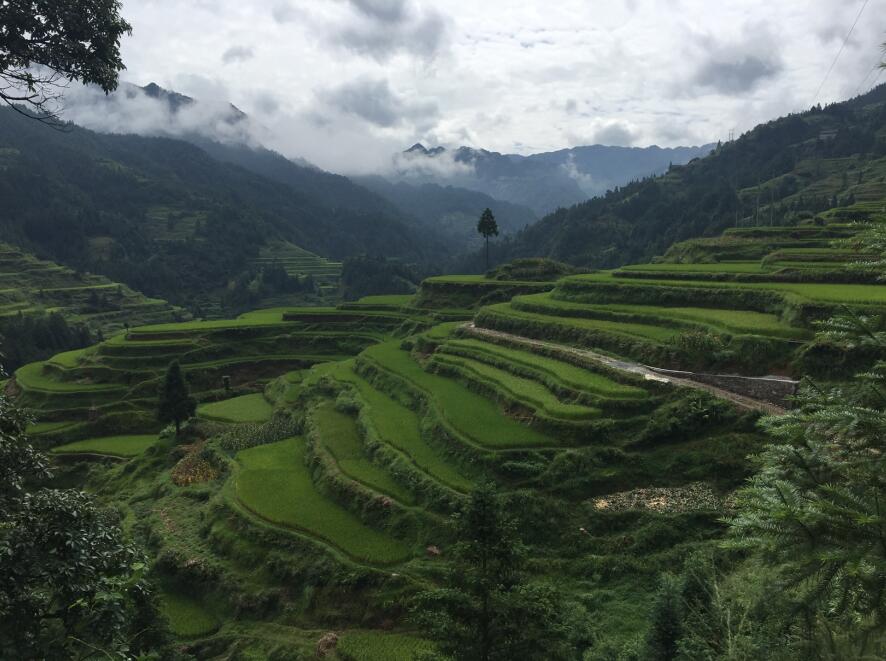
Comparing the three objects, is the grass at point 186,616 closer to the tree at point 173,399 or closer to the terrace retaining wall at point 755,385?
the tree at point 173,399

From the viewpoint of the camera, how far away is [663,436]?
75.8ft

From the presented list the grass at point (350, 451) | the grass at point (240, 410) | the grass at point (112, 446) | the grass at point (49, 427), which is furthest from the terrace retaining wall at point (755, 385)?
the grass at point (49, 427)

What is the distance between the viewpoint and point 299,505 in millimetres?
25531

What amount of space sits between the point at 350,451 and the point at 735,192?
145871 mm

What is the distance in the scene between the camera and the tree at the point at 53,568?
6.38 meters

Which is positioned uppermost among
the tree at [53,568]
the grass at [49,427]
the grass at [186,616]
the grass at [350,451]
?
the tree at [53,568]

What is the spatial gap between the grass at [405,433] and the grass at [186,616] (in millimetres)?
10502

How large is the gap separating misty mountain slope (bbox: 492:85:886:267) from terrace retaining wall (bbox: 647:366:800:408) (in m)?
89.2

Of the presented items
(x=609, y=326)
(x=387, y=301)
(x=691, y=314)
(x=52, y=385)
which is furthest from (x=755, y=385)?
(x=52, y=385)

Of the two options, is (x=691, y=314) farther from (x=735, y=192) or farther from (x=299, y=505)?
(x=735, y=192)

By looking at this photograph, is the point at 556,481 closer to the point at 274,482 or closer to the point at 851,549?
the point at 274,482

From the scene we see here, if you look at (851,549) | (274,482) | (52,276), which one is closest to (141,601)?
(274,482)

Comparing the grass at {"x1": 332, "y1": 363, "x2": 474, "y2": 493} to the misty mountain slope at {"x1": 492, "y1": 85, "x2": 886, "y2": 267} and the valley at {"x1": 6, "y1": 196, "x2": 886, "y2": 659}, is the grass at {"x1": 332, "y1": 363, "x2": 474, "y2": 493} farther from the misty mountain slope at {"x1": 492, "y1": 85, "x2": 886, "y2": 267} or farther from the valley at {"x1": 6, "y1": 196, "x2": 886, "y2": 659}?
the misty mountain slope at {"x1": 492, "y1": 85, "x2": 886, "y2": 267}

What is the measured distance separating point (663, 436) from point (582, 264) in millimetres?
127460
